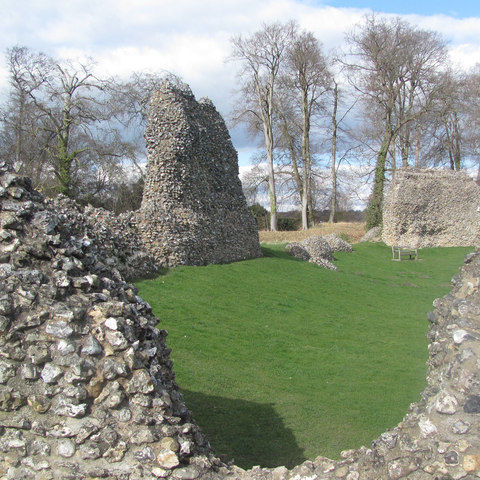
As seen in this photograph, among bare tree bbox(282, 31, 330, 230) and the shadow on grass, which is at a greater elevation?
bare tree bbox(282, 31, 330, 230)

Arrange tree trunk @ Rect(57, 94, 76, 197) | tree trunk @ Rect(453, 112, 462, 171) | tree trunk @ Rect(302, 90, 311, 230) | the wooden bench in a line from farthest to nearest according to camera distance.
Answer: tree trunk @ Rect(453, 112, 462, 171)
tree trunk @ Rect(302, 90, 311, 230)
tree trunk @ Rect(57, 94, 76, 197)
the wooden bench

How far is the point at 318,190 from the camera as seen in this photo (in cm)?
3916

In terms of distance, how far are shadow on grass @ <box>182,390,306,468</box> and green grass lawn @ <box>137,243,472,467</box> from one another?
0.01m

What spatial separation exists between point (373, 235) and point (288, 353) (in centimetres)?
2218

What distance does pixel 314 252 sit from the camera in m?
20.4

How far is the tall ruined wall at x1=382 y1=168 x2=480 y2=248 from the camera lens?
26.9m

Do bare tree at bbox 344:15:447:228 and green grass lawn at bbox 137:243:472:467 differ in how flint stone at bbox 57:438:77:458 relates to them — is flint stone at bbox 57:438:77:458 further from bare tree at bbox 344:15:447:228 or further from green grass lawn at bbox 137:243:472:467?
bare tree at bbox 344:15:447:228

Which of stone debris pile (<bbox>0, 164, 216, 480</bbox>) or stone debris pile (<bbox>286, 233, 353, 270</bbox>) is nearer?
stone debris pile (<bbox>0, 164, 216, 480</bbox>)

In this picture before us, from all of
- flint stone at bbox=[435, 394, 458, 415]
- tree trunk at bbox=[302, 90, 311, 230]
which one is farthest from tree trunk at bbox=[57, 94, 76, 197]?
flint stone at bbox=[435, 394, 458, 415]

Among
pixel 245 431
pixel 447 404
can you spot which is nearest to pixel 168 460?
pixel 447 404

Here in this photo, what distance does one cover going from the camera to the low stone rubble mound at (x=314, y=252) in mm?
19469

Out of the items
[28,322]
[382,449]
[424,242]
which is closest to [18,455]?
[28,322]

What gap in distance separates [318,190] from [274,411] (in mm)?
33982

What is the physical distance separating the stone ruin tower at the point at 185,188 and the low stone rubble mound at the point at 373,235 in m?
14.5
